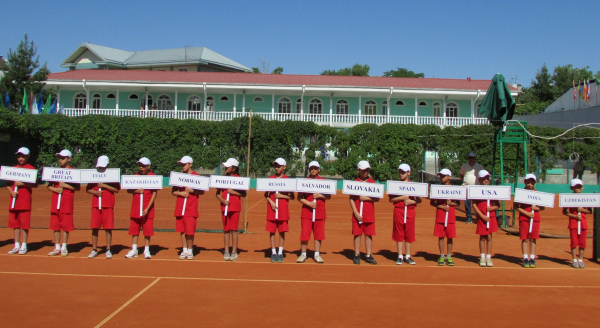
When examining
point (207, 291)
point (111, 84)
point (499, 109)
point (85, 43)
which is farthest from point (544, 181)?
point (85, 43)

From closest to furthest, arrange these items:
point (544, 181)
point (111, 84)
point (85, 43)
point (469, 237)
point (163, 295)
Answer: point (163, 295) → point (469, 237) → point (544, 181) → point (111, 84) → point (85, 43)

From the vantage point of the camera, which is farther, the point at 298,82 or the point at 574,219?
the point at 298,82

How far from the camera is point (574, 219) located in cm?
895

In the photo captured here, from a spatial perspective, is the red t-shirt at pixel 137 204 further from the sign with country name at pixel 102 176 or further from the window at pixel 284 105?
the window at pixel 284 105

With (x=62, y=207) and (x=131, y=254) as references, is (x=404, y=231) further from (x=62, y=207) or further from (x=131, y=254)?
(x=62, y=207)

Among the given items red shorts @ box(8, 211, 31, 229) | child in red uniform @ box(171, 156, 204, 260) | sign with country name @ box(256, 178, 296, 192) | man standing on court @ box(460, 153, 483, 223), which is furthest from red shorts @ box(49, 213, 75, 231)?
man standing on court @ box(460, 153, 483, 223)

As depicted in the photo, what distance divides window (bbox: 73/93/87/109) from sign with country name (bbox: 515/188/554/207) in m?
38.5

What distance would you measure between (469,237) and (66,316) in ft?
32.0

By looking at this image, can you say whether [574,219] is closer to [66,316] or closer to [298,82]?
[66,316]

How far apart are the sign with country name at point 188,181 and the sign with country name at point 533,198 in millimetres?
5822

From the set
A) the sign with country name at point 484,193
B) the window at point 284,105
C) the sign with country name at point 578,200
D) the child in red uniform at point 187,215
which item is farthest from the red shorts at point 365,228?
the window at point 284,105

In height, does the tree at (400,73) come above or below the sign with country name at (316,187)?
above

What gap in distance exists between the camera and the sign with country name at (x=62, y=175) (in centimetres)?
905

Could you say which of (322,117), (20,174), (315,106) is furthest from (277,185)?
(315,106)
